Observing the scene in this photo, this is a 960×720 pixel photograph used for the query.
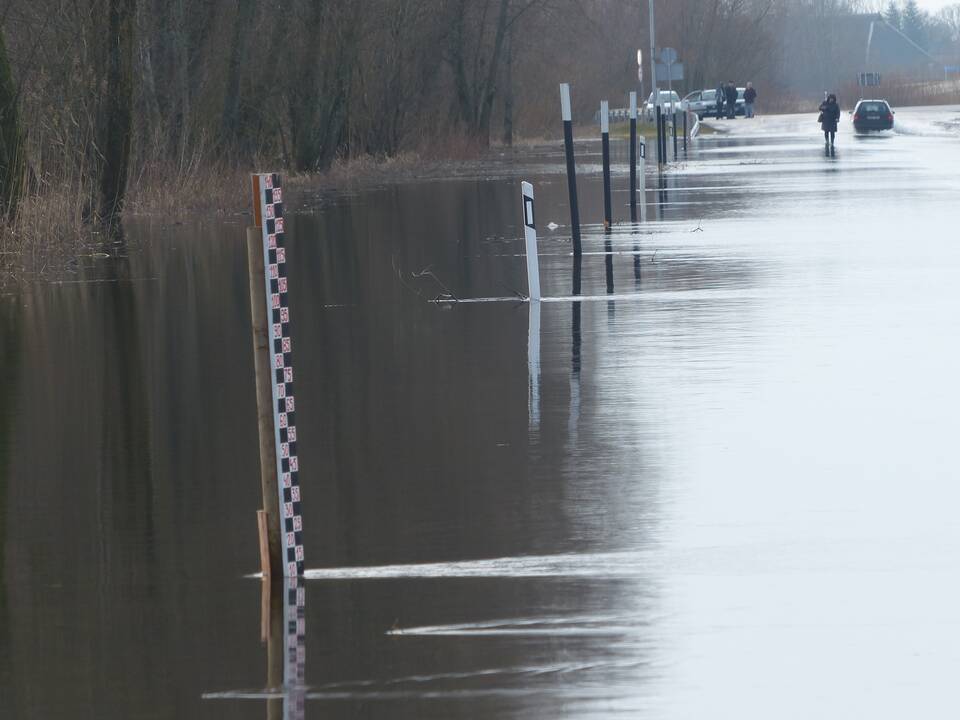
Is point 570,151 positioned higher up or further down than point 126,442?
higher up

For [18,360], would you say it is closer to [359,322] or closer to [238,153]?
[359,322]

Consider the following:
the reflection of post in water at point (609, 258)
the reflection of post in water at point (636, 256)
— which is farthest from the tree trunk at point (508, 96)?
the reflection of post in water at point (609, 258)

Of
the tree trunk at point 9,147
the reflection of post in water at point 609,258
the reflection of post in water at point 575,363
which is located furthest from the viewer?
the tree trunk at point 9,147

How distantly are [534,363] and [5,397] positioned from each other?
369 cm

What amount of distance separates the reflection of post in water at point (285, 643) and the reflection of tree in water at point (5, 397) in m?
0.95

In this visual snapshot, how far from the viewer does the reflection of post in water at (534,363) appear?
11125 mm

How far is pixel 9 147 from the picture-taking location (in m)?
23.2

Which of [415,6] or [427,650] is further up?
[415,6]

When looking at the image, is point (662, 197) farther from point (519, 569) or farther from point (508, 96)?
point (508, 96)

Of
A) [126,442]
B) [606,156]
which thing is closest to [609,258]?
[606,156]

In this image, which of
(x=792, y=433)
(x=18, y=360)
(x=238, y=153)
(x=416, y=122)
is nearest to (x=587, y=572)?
(x=792, y=433)

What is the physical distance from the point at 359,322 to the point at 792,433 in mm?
6396

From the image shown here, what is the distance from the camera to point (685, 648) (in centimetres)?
630

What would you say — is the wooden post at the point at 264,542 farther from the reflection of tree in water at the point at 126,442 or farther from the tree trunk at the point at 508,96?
the tree trunk at the point at 508,96
